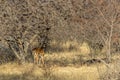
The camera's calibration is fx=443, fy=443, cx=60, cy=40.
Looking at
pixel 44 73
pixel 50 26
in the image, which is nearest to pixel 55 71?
pixel 44 73

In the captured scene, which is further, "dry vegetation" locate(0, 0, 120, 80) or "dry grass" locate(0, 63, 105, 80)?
"dry vegetation" locate(0, 0, 120, 80)

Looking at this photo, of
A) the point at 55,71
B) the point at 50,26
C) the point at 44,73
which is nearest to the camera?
the point at 44,73

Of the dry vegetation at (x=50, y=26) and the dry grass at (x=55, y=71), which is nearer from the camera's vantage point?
the dry grass at (x=55, y=71)

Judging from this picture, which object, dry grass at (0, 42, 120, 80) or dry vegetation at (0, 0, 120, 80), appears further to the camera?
dry vegetation at (0, 0, 120, 80)

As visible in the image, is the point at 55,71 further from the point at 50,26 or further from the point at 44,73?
the point at 50,26

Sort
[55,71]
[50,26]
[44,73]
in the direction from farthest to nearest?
[50,26]
[55,71]
[44,73]

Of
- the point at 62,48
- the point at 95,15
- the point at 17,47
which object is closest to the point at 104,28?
the point at 95,15

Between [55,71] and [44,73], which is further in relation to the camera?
[55,71]

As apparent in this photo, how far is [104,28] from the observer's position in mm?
15375

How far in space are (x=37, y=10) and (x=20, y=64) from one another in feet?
9.17

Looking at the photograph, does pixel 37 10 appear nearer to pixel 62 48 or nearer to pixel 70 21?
pixel 70 21

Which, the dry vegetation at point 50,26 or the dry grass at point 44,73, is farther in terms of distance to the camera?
the dry vegetation at point 50,26

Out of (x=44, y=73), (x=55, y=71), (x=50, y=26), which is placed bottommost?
(x=55, y=71)

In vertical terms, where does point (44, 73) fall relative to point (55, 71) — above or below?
above
